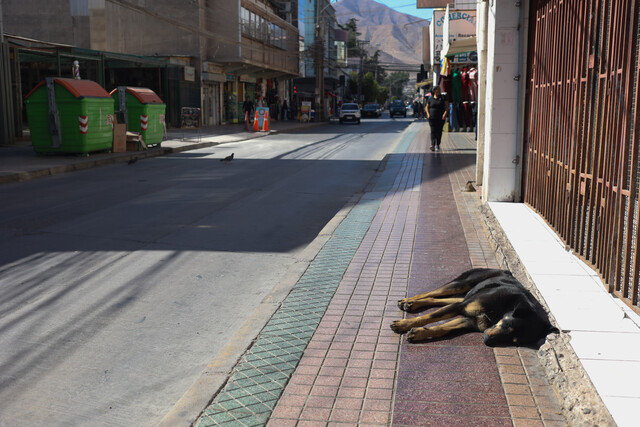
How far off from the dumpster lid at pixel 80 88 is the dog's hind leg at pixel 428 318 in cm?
1552

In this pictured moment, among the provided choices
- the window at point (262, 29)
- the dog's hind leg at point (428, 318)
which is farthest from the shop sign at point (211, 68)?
the dog's hind leg at point (428, 318)

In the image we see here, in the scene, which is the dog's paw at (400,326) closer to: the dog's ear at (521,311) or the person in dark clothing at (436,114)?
the dog's ear at (521,311)

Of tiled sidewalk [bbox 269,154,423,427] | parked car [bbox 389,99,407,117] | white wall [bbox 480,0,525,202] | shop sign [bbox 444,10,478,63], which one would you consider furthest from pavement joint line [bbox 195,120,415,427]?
parked car [bbox 389,99,407,117]

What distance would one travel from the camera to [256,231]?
868 cm

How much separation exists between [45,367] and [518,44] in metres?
7.19

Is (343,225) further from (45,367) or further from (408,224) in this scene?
(45,367)

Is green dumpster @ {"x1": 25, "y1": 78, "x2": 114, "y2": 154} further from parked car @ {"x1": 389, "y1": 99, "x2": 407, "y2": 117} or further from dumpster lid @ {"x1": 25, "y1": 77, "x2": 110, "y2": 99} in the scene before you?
parked car @ {"x1": 389, "y1": 99, "x2": 407, "y2": 117}

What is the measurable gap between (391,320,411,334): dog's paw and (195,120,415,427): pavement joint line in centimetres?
57

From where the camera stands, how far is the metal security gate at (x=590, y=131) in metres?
4.59

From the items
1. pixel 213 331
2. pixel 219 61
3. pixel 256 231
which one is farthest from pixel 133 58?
pixel 213 331

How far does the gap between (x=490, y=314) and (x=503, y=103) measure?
202 inches

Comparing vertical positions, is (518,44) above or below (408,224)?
above

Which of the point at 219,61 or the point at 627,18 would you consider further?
the point at 219,61

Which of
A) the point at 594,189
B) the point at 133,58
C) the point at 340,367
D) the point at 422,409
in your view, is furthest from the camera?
the point at 133,58
